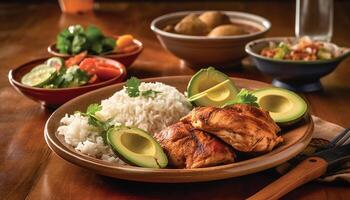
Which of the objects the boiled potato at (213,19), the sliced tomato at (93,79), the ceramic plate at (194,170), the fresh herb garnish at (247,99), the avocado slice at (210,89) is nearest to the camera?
the ceramic plate at (194,170)

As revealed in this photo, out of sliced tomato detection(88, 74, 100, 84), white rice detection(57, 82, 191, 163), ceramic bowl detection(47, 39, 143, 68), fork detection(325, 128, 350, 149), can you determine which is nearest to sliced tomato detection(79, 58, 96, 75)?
sliced tomato detection(88, 74, 100, 84)

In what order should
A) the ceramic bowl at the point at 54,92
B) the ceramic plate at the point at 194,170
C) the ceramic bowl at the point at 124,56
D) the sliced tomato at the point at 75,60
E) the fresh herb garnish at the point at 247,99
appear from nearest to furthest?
1. the ceramic plate at the point at 194,170
2. the fresh herb garnish at the point at 247,99
3. the ceramic bowl at the point at 54,92
4. the sliced tomato at the point at 75,60
5. the ceramic bowl at the point at 124,56

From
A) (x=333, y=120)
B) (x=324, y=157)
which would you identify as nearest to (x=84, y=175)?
(x=324, y=157)

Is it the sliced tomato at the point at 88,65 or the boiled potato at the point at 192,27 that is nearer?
the sliced tomato at the point at 88,65

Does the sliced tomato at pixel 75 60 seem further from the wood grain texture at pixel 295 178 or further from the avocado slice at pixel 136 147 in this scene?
the wood grain texture at pixel 295 178

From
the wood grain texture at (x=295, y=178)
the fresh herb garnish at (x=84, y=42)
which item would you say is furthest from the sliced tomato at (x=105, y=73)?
the wood grain texture at (x=295, y=178)

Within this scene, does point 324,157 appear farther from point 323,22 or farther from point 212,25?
point 323,22
